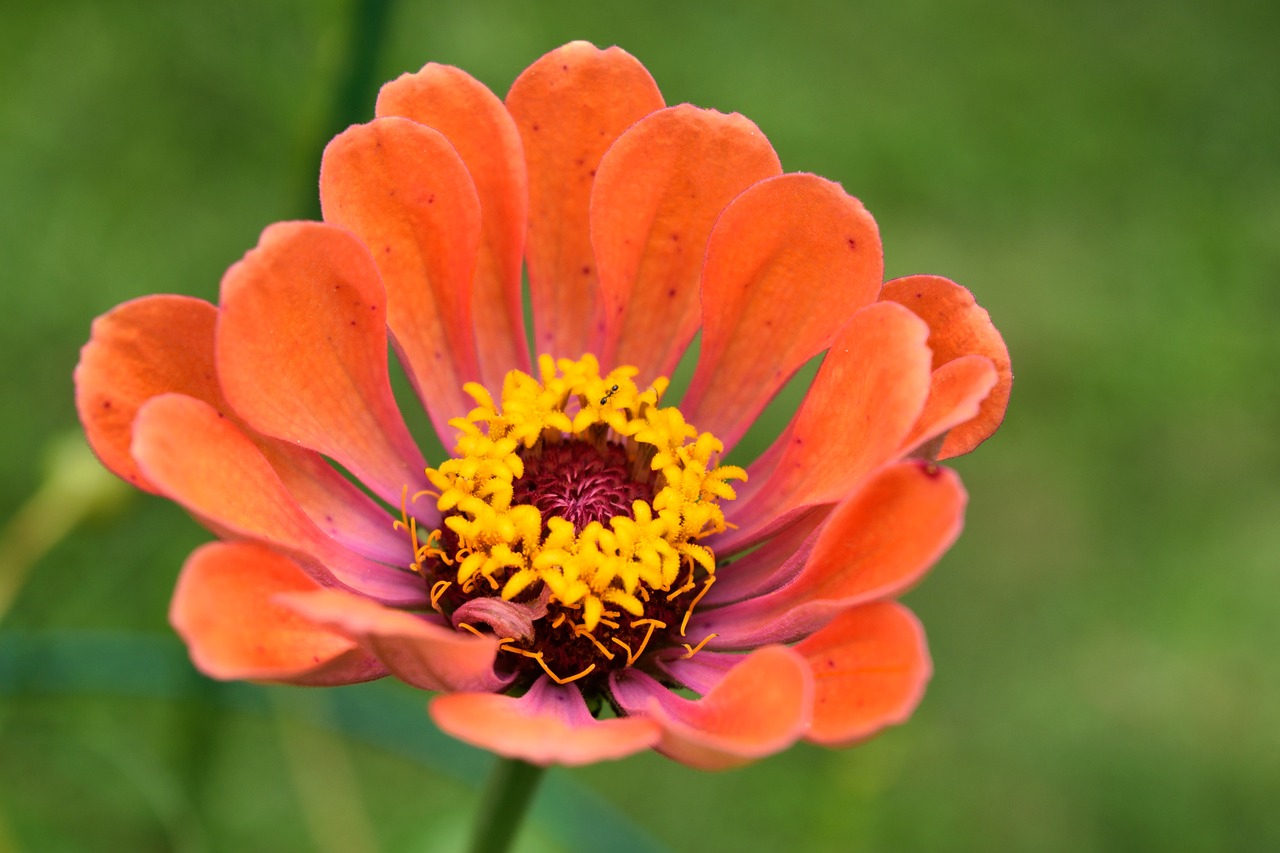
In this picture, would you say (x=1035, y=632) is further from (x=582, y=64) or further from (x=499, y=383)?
(x=582, y=64)

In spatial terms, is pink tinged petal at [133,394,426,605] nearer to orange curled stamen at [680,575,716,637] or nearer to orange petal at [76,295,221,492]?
orange petal at [76,295,221,492]

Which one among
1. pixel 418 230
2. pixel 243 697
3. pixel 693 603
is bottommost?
pixel 243 697

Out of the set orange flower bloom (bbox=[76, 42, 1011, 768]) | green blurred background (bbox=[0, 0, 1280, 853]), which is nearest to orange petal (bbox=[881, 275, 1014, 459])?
orange flower bloom (bbox=[76, 42, 1011, 768])

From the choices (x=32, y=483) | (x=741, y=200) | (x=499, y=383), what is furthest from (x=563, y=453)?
(x=32, y=483)

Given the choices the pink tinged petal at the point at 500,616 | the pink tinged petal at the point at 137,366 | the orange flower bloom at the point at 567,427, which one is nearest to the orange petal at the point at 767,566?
the orange flower bloom at the point at 567,427

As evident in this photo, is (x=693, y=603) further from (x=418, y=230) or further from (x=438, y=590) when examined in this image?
(x=418, y=230)

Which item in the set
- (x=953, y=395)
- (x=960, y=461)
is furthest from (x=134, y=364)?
(x=960, y=461)

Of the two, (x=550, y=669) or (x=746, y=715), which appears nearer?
(x=746, y=715)
